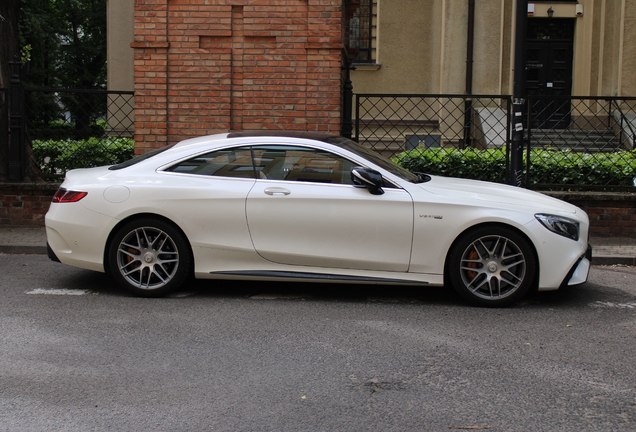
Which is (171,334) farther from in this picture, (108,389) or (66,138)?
(66,138)

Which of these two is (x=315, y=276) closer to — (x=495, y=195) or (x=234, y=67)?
(x=495, y=195)

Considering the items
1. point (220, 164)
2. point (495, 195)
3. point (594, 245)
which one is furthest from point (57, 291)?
point (594, 245)

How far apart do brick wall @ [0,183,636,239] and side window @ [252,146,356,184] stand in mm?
4468

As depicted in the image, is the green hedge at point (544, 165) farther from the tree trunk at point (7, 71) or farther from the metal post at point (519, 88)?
the tree trunk at point (7, 71)

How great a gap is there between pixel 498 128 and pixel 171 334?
45.8 feet

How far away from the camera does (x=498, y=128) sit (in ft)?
59.5

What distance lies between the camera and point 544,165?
11.1 metres

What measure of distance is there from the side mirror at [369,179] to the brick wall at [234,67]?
412 centimetres

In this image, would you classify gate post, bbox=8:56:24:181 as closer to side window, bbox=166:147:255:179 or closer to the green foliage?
the green foliage

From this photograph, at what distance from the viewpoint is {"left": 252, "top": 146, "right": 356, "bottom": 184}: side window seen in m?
6.74

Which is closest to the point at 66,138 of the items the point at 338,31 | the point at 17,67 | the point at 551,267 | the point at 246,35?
the point at 17,67

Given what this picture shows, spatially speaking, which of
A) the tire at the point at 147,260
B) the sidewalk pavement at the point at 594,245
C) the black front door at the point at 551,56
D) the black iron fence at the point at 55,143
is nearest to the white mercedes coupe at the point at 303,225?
the tire at the point at 147,260

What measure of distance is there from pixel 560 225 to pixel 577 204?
4.03 m

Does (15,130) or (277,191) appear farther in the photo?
(15,130)
